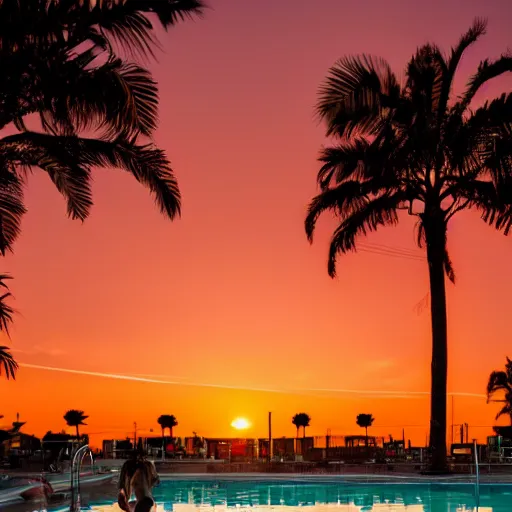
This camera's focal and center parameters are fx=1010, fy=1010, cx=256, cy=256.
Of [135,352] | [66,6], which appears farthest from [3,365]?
[66,6]

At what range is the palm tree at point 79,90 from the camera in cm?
1242

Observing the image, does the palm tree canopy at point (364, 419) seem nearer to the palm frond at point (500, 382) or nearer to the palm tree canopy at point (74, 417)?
the palm tree canopy at point (74, 417)

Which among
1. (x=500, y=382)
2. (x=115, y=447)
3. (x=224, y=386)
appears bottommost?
(x=115, y=447)

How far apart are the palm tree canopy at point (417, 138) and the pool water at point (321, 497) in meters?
5.79

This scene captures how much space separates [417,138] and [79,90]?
11.1 metres

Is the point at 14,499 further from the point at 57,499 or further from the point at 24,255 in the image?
the point at 24,255

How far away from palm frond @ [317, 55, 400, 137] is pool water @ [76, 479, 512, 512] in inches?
325

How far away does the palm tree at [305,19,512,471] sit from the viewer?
2248 cm

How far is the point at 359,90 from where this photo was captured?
2283 centimetres

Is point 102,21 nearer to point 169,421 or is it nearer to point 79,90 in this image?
point 79,90

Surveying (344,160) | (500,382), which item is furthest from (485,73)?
(500,382)

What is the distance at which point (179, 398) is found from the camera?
3575 cm

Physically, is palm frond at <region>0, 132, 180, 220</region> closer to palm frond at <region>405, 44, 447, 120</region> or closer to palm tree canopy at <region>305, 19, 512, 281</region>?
palm tree canopy at <region>305, 19, 512, 281</region>

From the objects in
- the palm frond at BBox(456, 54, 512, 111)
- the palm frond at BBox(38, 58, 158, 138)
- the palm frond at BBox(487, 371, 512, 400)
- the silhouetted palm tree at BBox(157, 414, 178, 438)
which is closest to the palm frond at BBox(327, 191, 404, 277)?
the palm frond at BBox(456, 54, 512, 111)
